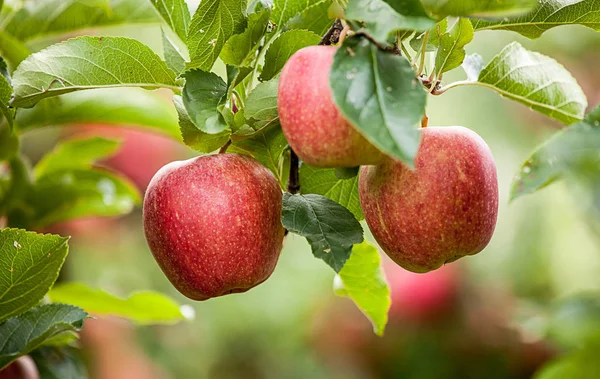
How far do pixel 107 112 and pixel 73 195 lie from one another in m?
0.12

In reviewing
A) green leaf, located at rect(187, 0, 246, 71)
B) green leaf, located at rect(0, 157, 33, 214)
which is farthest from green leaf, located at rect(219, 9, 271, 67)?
green leaf, located at rect(0, 157, 33, 214)

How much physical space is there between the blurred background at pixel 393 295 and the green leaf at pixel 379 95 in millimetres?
1246

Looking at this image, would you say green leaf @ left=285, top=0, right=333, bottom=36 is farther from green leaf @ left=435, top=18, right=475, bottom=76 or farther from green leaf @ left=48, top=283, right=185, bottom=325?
green leaf @ left=48, top=283, right=185, bottom=325

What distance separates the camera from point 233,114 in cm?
56

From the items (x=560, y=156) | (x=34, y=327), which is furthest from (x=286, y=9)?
(x=34, y=327)

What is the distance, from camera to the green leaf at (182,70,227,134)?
502 mm

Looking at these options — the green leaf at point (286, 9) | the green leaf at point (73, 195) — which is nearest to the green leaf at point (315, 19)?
the green leaf at point (286, 9)

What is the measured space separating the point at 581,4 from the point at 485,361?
1348 millimetres

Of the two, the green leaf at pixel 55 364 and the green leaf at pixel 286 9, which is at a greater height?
the green leaf at pixel 286 9

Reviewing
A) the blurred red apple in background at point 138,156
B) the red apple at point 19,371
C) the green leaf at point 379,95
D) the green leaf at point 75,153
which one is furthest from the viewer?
the blurred red apple in background at point 138,156

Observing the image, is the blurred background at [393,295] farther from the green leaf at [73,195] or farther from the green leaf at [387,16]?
the green leaf at [387,16]

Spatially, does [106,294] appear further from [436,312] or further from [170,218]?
[436,312]

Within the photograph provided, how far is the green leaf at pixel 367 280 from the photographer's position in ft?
2.20

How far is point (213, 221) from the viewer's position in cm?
55
